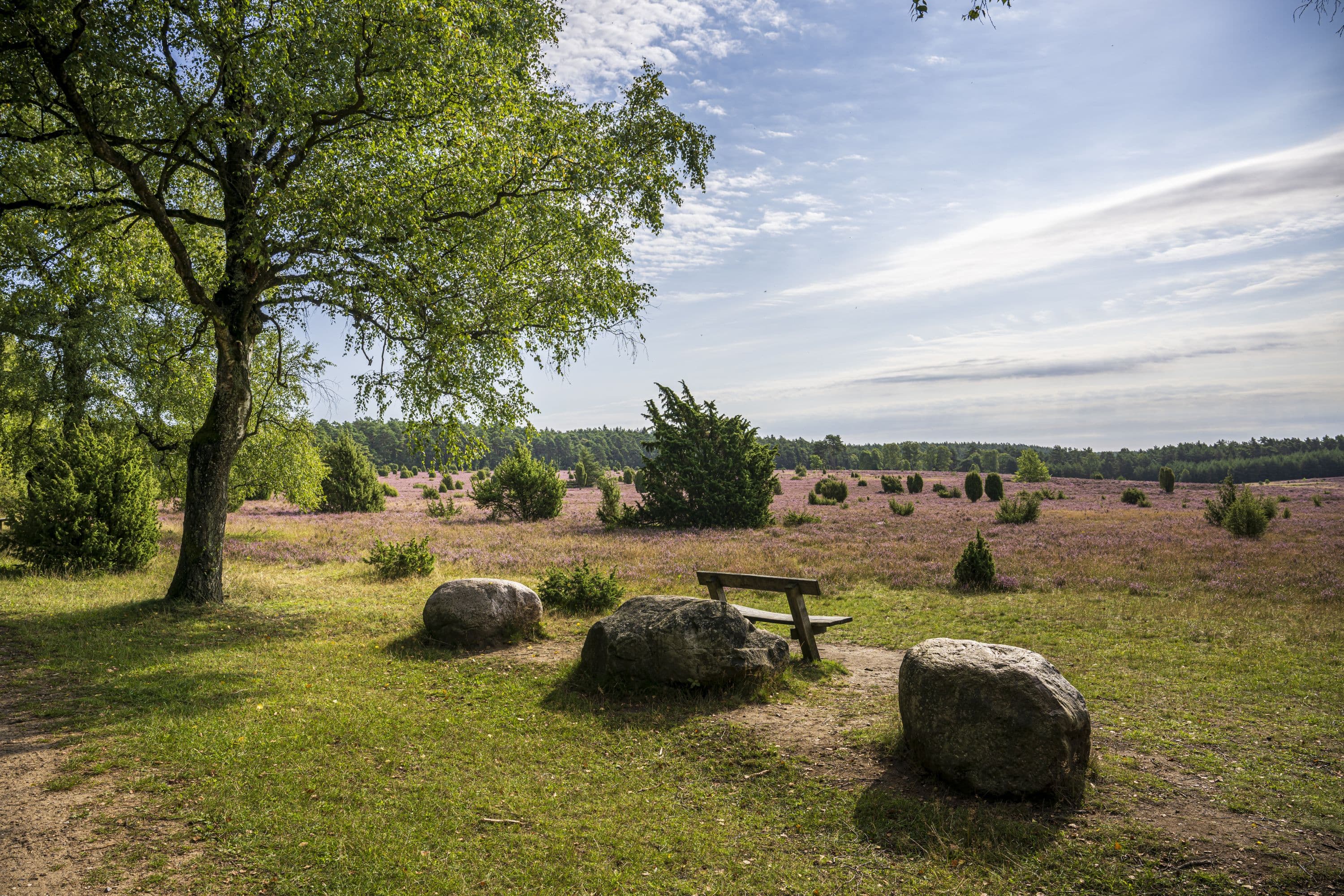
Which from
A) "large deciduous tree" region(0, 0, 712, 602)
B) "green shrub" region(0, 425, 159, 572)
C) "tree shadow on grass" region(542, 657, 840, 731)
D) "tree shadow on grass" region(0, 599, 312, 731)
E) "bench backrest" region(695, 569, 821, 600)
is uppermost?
"large deciduous tree" region(0, 0, 712, 602)

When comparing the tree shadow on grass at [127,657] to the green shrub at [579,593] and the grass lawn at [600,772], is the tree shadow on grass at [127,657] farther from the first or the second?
the green shrub at [579,593]

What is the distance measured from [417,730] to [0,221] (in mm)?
13094

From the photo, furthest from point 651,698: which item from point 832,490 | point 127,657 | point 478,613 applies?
point 832,490

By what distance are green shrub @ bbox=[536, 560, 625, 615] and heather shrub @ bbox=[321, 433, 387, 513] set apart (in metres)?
27.1

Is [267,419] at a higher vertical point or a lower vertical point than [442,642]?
higher

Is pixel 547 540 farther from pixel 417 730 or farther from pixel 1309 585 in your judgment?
pixel 1309 585

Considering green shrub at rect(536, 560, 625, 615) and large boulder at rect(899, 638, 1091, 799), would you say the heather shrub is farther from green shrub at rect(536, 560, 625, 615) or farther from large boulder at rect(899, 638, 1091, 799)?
large boulder at rect(899, 638, 1091, 799)

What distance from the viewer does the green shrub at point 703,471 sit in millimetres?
31531

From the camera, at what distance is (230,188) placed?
12.6 meters

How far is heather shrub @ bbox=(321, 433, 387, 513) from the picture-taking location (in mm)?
36562

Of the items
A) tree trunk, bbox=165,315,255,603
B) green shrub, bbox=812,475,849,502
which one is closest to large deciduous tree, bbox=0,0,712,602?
tree trunk, bbox=165,315,255,603

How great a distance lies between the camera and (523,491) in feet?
112

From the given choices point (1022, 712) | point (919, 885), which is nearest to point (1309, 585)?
point (1022, 712)

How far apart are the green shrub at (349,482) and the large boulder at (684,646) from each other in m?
32.0
